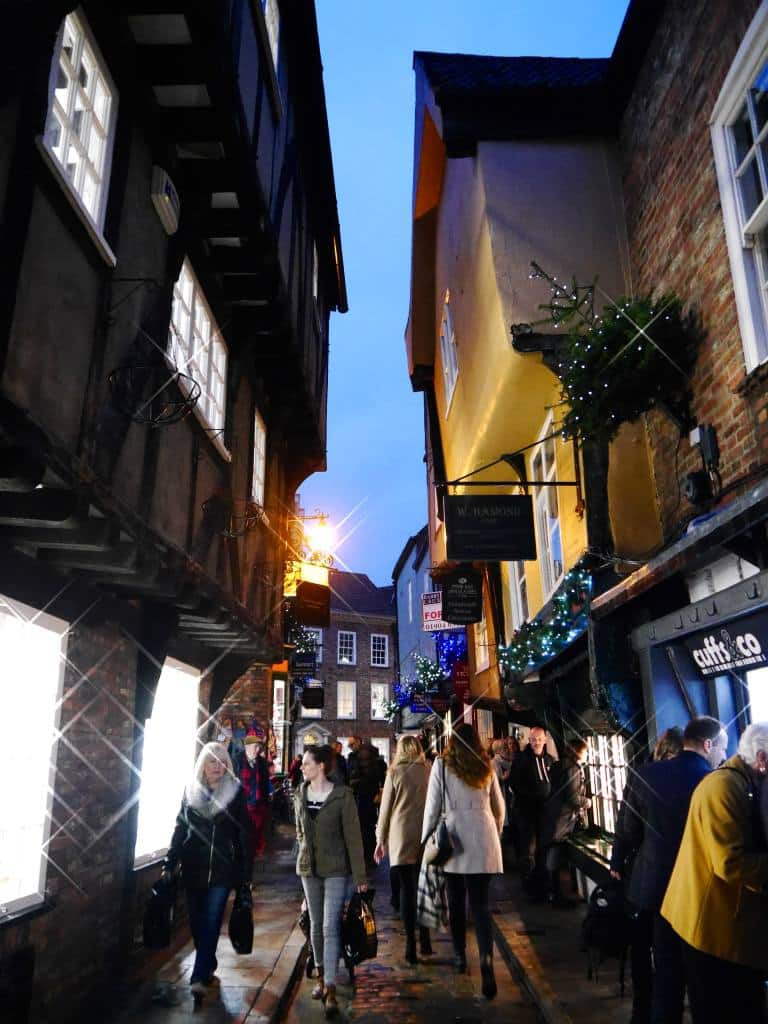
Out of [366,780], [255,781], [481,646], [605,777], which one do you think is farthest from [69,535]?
[481,646]

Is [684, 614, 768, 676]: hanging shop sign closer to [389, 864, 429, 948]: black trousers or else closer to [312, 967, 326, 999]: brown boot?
[389, 864, 429, 948]: black trousers

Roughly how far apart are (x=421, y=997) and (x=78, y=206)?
20.0 feet

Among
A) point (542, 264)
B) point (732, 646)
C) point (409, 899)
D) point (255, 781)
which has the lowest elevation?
point (409, 899)

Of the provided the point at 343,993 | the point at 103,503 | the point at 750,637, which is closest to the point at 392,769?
the point at 343,993

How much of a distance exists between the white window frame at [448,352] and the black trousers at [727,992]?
35.4 feet

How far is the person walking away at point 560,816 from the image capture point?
880 cm

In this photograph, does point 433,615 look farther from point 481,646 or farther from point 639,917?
point 639,917

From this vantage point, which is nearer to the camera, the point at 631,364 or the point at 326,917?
the point at 326,917

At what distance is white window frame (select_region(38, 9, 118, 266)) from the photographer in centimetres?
451

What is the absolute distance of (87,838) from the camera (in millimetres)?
6078

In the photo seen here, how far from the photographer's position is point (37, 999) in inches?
198

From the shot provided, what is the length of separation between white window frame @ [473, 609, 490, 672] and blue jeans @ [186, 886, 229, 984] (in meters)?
11.5

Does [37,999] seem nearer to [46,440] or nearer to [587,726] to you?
[46,440]

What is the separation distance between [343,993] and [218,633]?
176 inches
